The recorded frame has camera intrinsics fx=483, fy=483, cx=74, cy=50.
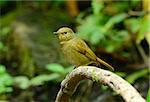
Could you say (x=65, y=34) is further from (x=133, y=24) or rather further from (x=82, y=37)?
(x=133, y=24)

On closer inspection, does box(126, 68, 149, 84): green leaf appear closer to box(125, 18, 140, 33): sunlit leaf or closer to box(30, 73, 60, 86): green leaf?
box(125, 18, 140, 33): sunlit leaf

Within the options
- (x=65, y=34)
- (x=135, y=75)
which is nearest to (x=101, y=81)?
(x=65, y=34)

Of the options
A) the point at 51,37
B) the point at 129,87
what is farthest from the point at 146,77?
the point at 129,87

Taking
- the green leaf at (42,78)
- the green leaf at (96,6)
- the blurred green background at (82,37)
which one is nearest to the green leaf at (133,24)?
the blurred green background at (82,37)

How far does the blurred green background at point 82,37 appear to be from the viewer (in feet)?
15.9

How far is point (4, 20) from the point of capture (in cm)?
634

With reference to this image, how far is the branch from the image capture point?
162cm

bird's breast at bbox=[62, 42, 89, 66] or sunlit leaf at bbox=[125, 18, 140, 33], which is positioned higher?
bird's breast at bbox=[62, 42, 89, 66]

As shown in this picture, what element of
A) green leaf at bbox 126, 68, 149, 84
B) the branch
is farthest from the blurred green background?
the branch

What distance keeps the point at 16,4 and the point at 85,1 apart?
1015 mm

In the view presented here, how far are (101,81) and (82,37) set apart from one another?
128 inches

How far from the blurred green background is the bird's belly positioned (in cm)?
155

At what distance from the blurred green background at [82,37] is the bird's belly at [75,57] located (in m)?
1.55

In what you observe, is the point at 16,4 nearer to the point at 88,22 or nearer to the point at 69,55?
the point at 88,22
